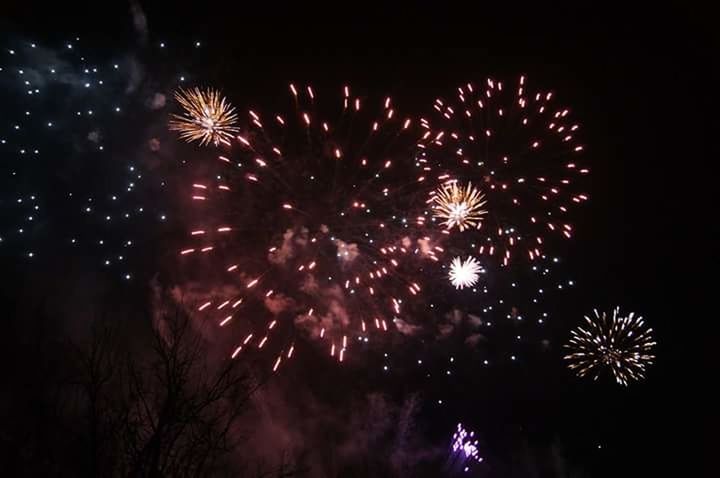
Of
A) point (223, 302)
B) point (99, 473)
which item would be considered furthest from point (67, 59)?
point (99, 473)

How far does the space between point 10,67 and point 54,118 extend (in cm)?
152

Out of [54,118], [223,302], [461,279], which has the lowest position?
[223,302]

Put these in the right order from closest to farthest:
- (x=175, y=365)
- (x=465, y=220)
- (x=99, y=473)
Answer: (x=99, y=473) → (x=175, y=365) → (x=465, y=220)

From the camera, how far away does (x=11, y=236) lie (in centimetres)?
1379

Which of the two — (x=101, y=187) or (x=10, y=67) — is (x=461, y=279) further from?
(x=10, y=67)

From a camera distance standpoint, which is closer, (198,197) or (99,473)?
(99,473)

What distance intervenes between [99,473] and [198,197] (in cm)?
767

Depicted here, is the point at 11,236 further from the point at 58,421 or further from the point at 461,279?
the point at 461,279

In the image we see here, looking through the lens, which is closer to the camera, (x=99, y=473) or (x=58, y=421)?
(x=99, y=473)

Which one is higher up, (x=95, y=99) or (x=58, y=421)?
(x=95, y=99)

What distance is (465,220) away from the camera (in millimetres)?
12758

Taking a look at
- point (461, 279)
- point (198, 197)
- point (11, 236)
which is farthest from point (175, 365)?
point (11, 236)

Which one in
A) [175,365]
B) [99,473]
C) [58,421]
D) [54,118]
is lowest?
[99,473]

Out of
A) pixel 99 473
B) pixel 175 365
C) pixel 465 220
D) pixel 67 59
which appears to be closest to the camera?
pixel 99 473
